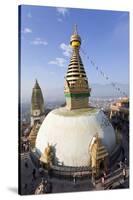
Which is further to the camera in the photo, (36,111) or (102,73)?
(102,73)

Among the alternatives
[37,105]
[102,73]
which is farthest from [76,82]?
[37,105]

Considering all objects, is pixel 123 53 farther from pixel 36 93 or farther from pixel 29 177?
pixel 29 177

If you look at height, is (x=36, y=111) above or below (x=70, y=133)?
above

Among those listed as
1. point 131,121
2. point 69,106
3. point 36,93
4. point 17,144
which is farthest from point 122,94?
point 17,144

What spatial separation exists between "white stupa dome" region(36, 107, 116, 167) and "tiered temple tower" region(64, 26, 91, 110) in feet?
0.25

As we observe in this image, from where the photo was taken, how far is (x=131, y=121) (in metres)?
4.41

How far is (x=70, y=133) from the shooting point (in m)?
4.17

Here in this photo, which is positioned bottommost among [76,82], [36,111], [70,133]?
[70,133]

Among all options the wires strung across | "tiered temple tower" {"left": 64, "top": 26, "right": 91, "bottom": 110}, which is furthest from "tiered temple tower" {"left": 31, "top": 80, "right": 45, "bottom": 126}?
the wires strung across

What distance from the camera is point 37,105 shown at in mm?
4094

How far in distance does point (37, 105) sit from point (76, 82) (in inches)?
16.8

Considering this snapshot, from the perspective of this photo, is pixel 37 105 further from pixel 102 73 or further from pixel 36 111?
pixel 102 73

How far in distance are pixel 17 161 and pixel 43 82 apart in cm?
73

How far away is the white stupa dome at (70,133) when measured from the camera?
4133 mm
